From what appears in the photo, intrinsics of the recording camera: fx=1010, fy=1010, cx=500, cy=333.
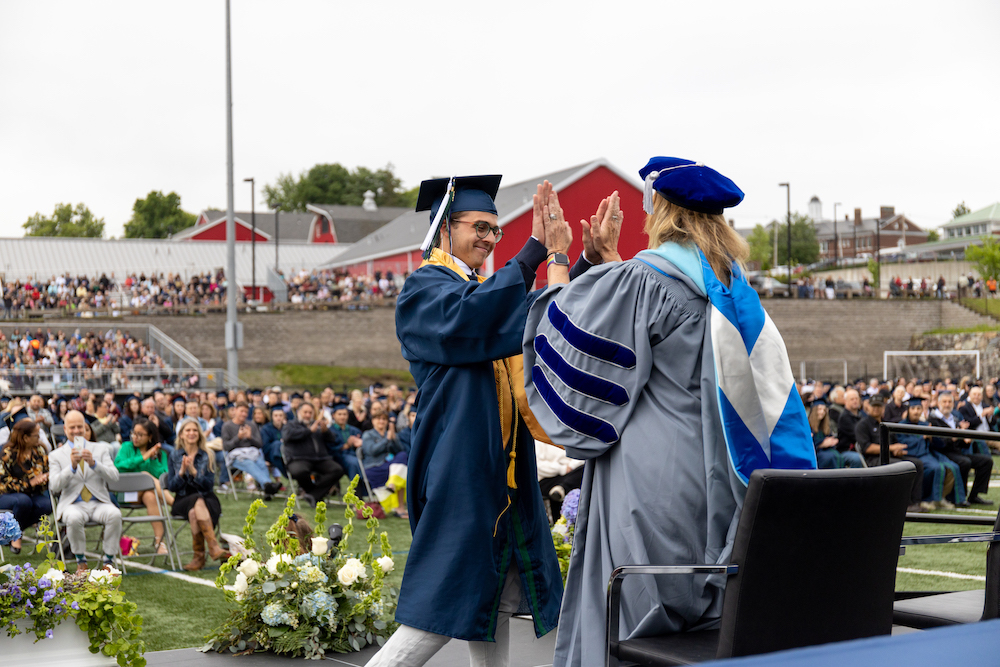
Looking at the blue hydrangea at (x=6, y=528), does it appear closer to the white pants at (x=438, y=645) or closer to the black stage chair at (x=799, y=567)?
the white pants at (x=438, y=645)

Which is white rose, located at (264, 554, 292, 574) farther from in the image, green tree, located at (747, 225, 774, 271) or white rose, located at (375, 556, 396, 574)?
green tree, located at (747, 225, 774, 271)

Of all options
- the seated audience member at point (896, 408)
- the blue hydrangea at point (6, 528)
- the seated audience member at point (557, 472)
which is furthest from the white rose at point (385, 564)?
the seated audience member at point (896, 408)

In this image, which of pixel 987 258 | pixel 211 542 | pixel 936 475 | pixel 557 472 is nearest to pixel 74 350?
pixel 211 542

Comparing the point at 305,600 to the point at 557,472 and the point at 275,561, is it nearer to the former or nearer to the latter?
the point at 275,561

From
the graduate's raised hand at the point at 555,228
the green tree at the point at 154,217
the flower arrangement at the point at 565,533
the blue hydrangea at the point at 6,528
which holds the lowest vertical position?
the flower arrangement at the point at 565,533

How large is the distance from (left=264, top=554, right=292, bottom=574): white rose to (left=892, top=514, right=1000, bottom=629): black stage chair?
359 cm

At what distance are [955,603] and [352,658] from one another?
3359mm

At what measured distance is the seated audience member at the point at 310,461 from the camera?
41.5 feet

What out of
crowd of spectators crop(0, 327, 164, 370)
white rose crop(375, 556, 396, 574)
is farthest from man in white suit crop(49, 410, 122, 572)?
crowd of spectators crop(0, 327, 164, 370)

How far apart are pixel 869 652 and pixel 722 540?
1.21m

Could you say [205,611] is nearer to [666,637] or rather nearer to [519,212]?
[666,637]

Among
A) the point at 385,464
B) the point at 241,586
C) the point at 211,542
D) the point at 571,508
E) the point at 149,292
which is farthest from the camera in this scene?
the point at 149,292

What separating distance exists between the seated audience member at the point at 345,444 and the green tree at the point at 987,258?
51.2m

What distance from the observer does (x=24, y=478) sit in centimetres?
912
